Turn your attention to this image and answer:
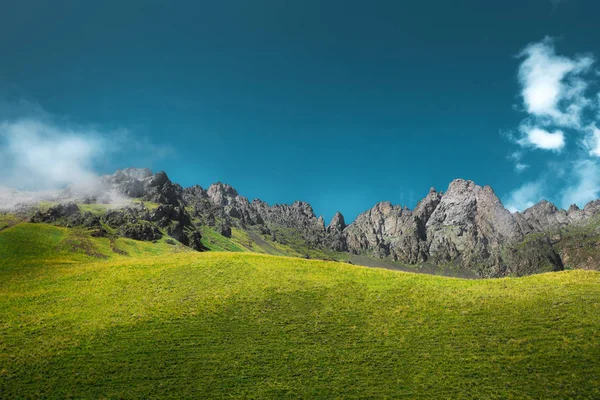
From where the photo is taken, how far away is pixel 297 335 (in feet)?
155

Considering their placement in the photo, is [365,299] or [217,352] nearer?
[217,352]

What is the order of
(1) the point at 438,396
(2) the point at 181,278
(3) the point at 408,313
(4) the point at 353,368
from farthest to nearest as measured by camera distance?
(2) the point at 181,278 → (3) the point at 408,313 → (4) the point at 353,368 → (1) the point at 438,396

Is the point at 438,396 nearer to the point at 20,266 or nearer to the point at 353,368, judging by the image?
the point at 353,368

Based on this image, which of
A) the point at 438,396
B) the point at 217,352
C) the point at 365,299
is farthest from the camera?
the point at 365,299

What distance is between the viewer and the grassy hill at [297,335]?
3847 cm

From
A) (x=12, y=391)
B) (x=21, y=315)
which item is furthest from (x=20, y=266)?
(x=12, y=391)

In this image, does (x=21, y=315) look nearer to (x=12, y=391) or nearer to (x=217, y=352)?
(x=12, y=391)

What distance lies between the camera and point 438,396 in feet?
122

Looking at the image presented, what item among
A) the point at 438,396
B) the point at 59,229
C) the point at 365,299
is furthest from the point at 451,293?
the point at 59,229

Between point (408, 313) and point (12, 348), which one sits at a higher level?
point (408, 313)

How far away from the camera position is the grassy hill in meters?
38.5

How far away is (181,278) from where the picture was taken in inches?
2564

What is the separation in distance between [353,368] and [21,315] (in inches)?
1867


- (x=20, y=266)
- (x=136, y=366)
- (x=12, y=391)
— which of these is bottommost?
(x=12, y=391)
